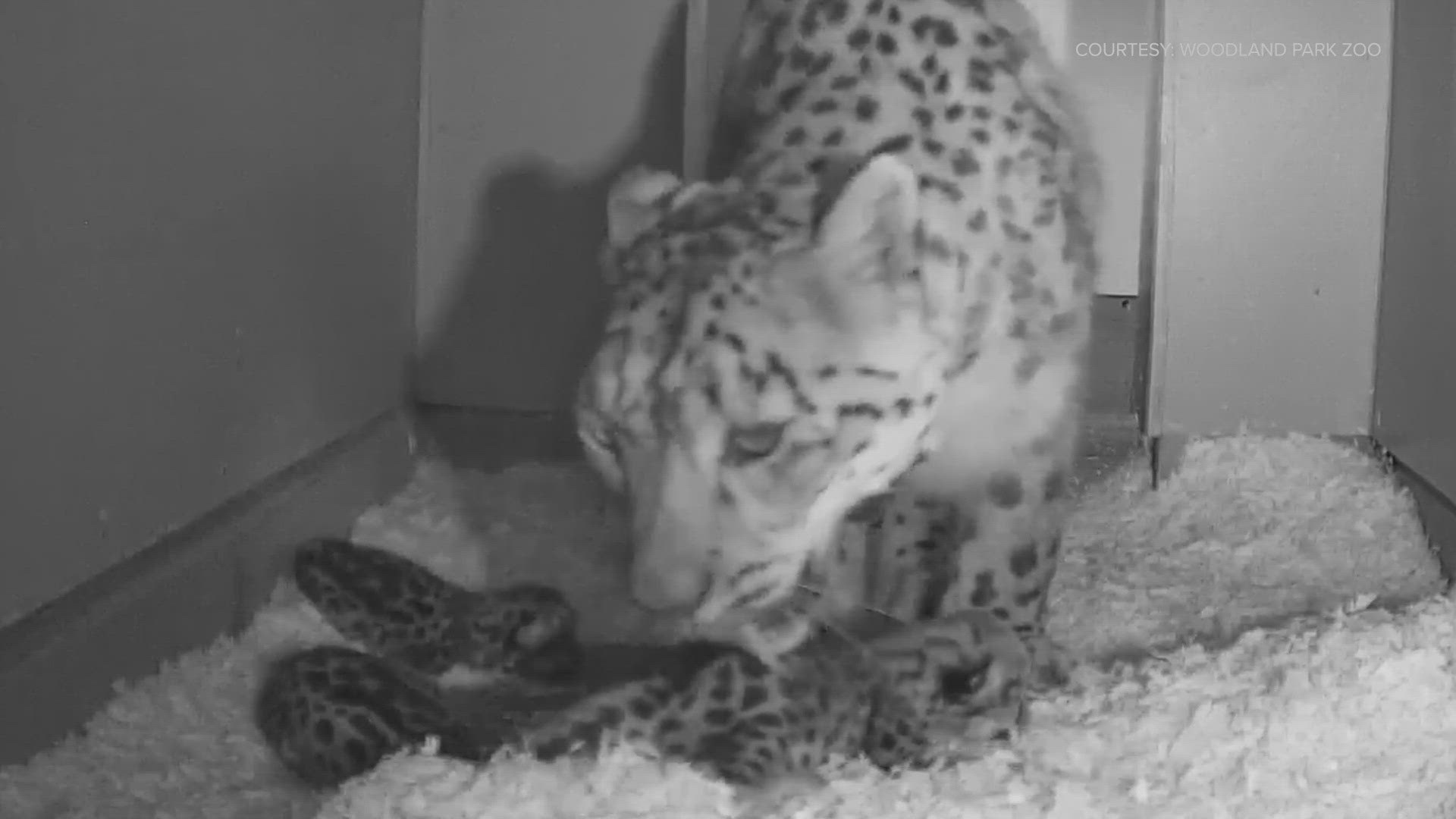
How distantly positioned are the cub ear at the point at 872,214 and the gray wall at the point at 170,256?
827 mm

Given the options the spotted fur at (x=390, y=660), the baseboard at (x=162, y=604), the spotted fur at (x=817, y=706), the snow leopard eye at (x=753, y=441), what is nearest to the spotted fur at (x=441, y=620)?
the spotted fur at (x=390, y=660)

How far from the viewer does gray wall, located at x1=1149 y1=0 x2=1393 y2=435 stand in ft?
9.31

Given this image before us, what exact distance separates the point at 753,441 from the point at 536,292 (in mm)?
1679

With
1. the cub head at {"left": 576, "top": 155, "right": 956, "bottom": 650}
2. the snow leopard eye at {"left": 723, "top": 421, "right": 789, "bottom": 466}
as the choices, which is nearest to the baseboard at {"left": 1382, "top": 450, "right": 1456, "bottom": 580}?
the cub head at {"left": 576, "top": 155, "right": 956, "bottom": 650}

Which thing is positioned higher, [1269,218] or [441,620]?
[1269,218]

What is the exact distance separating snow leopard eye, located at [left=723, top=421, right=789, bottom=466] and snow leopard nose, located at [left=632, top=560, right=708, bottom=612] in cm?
11

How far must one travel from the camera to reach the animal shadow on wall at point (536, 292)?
2.95 metres

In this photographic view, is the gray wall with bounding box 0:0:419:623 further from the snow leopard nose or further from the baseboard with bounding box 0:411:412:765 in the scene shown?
the snow leopard nose

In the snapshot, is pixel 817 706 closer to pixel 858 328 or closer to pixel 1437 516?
pixel 858 328

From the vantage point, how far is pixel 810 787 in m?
1.49

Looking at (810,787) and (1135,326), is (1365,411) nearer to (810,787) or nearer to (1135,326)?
(1135,326)

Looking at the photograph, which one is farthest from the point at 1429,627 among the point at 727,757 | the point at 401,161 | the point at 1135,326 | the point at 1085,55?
the point at 401,161

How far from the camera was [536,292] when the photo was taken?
9.93ft

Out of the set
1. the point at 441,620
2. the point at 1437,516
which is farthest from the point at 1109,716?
the point at 1437,516
